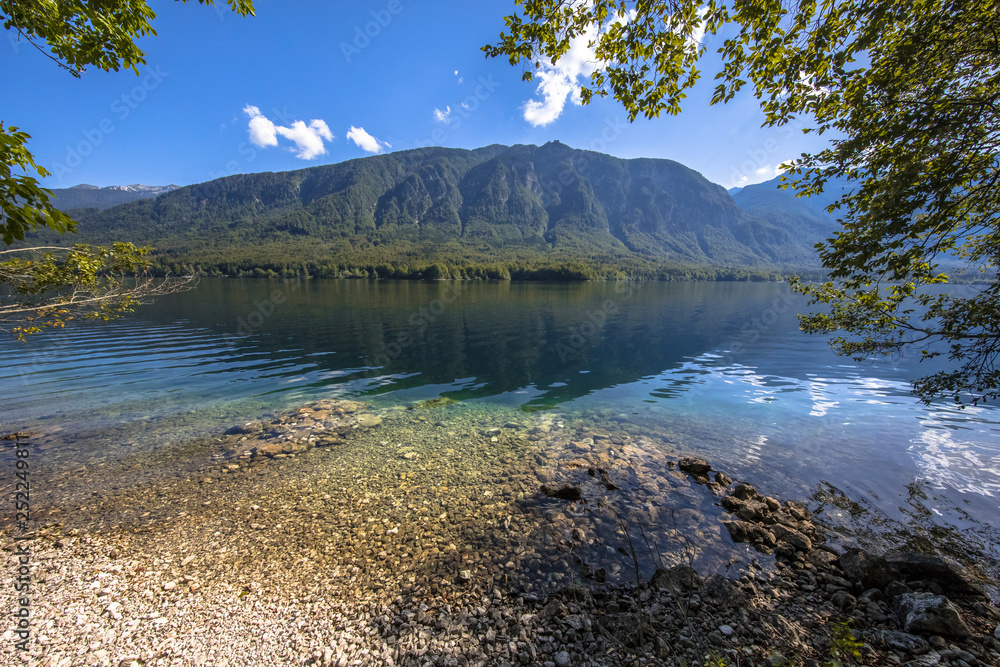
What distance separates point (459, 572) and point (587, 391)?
16.3 metres

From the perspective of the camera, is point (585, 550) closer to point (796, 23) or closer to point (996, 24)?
point (796, 23)

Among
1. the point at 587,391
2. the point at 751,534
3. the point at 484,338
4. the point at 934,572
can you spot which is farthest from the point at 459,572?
the point at 484,338

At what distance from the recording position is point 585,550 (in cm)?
819

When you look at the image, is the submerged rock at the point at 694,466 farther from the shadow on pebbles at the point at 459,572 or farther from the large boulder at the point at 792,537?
the large boulder at the point at 792,537

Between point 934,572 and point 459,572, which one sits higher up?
point 934,572

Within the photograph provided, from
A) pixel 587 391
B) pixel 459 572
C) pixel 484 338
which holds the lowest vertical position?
pixel 484 338

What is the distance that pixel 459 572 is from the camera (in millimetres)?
7379

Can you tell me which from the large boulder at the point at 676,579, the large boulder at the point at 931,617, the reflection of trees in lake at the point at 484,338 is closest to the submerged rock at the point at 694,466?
the large boulder at the point at 676,579

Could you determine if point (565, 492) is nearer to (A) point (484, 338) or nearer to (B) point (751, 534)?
(B) point (751, 534)

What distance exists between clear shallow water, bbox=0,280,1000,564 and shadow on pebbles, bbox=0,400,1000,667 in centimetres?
347

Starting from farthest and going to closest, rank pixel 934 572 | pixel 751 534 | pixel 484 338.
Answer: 1. pixel 484 338
2. pixel 751 534
3. pixel 934 572

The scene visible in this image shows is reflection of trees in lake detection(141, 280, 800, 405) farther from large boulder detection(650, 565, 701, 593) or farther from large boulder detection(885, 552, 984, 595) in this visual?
large boulder detection(885, 552, 984, 595)

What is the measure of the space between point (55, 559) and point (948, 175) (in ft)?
64.9

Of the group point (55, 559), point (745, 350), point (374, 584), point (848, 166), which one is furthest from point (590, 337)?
point (55, 559)
